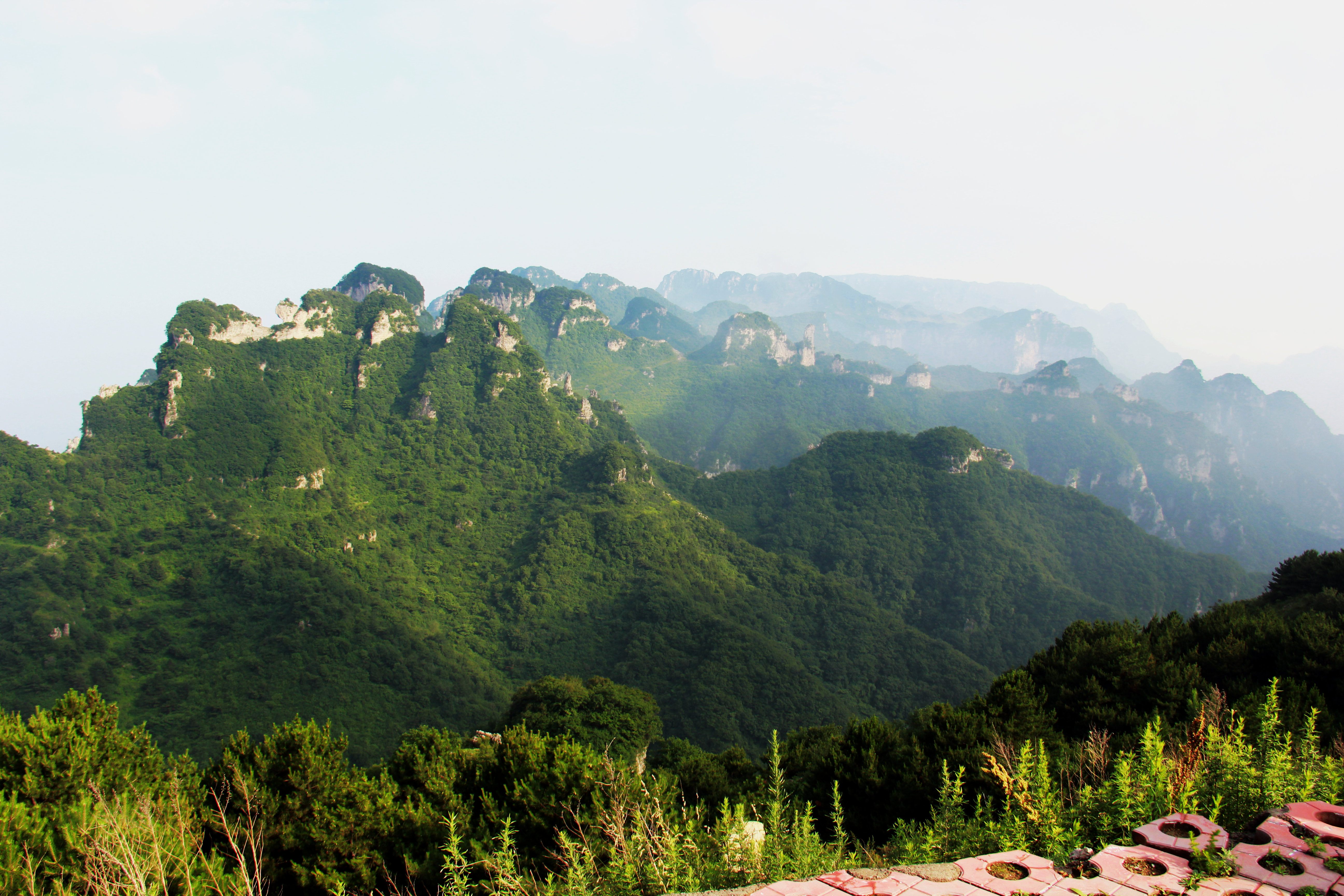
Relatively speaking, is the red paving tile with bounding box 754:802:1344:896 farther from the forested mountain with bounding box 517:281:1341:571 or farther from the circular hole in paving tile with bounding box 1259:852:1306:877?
the forested mountain with bounding box 517:281:1341:571

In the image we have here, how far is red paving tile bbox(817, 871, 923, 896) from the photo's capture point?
22.6ft

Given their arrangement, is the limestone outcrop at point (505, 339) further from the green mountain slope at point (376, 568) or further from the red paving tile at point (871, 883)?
the red paving tile at point (871, 883)

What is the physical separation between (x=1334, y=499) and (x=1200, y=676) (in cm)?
22232

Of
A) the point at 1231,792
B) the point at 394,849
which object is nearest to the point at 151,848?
the point at 394,849

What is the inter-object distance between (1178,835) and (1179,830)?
145 mm

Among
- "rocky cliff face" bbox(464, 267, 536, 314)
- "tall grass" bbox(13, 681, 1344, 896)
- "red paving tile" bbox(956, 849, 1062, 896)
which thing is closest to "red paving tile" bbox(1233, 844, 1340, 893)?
"tall grass" bbox(13, 681, 1344, 896)

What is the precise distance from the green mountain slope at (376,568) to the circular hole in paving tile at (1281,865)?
4968 centimetres

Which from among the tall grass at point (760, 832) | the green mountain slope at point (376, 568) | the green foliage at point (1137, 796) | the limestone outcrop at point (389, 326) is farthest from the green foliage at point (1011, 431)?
the green foliage at point (1137, 796)

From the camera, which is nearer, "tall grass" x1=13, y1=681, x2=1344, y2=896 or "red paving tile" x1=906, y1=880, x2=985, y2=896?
"red paving tile" x1=906, y1=880, x2=985, y2=896

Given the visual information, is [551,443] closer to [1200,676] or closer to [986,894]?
[1200,676]

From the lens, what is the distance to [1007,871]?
7426 millimetres

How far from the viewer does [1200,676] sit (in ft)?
76.1

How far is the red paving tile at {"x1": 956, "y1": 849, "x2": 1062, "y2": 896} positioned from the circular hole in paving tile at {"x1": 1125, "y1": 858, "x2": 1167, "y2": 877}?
751 millimetres

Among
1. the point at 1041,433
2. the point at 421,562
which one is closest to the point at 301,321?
the point at 421,562
